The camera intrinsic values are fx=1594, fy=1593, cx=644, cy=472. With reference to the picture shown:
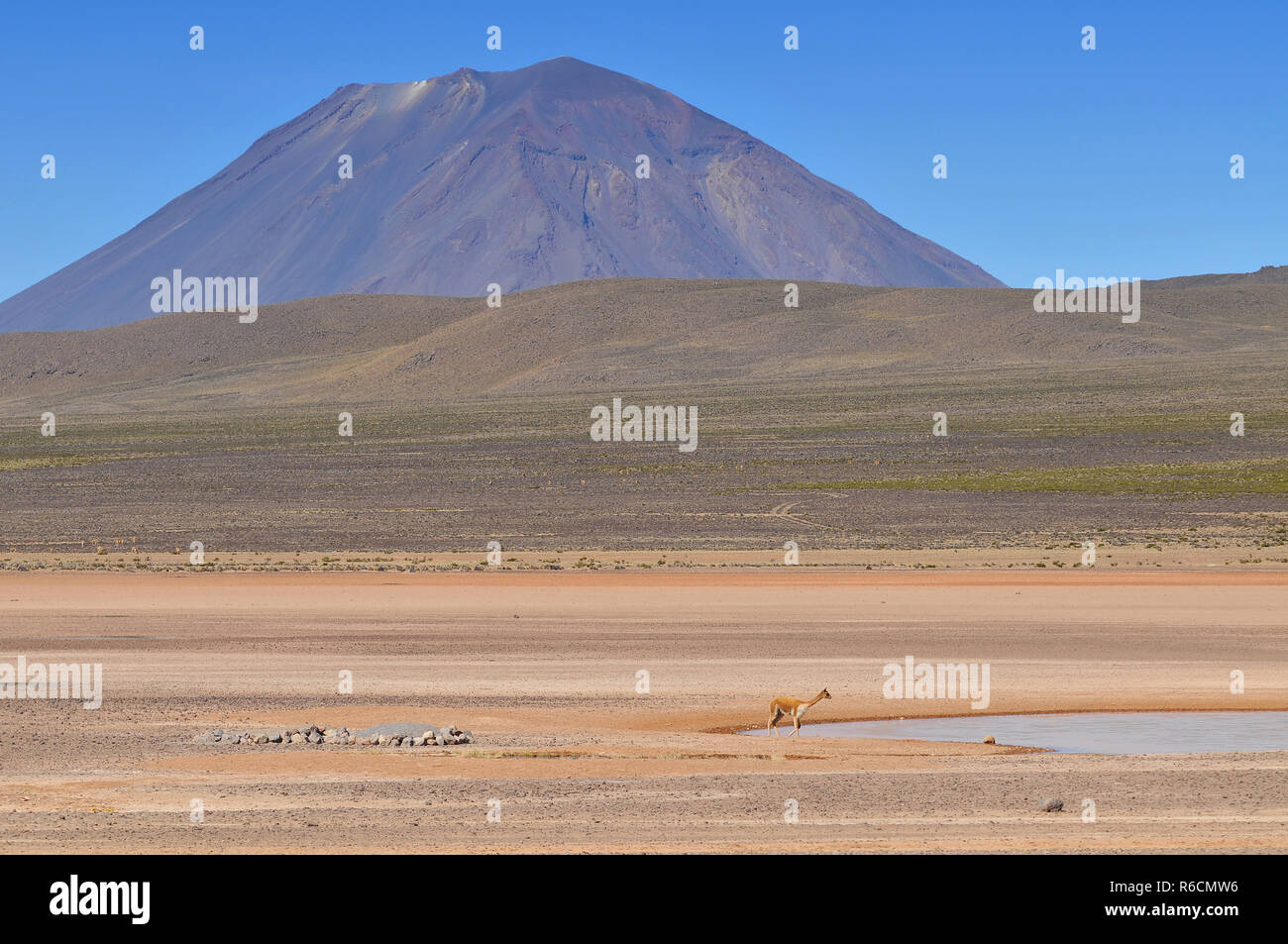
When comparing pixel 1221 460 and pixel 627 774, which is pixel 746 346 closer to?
pixel 1221 460

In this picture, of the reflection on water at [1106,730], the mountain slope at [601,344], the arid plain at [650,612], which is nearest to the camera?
the arid plain at [650,612]

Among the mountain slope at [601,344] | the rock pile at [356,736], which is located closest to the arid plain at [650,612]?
the rock pile at [356,736]

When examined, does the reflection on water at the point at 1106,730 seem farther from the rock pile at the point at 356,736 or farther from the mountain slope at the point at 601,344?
the mountain slope at the point at 601,344

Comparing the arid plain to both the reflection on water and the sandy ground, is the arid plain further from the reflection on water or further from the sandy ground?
the reflection on water

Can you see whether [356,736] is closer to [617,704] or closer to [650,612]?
[617,704]

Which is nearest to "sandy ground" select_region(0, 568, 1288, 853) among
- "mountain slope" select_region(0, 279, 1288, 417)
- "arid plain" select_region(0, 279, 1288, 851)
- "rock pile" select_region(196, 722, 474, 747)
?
"arid plain" select_region(0, 279, 1288, 851)

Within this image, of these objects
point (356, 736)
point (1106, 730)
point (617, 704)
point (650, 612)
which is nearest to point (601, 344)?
point (650, 612)

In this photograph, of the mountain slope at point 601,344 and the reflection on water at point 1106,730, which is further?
the mountain slope at point 601,344
